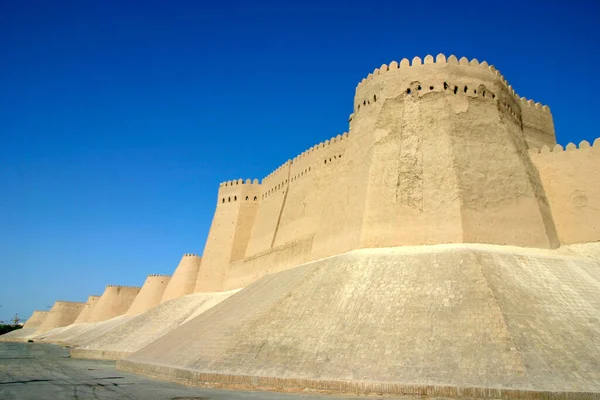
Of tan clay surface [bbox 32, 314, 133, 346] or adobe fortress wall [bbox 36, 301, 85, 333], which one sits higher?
adobe fortress wall [bbox 36, 301, 85, 333]

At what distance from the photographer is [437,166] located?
1606 centimetres

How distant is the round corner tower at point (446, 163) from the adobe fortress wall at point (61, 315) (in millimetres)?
52923

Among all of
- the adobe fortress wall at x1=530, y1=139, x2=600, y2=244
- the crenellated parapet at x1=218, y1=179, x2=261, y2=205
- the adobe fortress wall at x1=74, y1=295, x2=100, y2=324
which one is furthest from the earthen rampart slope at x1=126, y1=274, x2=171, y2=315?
the adobe fortress wall at x1=530, y1=139, x2=600, y2=244

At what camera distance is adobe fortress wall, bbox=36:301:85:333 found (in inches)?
2322

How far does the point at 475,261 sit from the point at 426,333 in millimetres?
2929

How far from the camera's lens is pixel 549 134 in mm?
20250

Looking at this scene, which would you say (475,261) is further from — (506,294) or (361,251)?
(361,251)

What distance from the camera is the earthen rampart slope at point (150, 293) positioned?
38.7m

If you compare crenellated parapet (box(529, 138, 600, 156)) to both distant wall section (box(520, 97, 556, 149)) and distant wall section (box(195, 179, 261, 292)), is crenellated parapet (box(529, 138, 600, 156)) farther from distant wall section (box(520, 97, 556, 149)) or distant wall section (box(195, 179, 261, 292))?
distant wall section (box(195, 179, 261, 292))

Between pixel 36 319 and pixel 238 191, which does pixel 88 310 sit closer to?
pixel 36 319

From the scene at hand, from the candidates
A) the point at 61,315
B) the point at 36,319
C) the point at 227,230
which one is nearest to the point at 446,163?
the point at 227,230

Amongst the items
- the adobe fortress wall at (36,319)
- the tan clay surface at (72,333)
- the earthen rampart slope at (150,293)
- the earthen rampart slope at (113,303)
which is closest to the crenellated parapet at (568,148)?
the earthen rampart slope at (150,293)

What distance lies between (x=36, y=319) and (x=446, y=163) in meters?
70.1

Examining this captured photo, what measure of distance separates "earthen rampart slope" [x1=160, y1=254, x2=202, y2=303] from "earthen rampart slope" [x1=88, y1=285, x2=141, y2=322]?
15.2m
